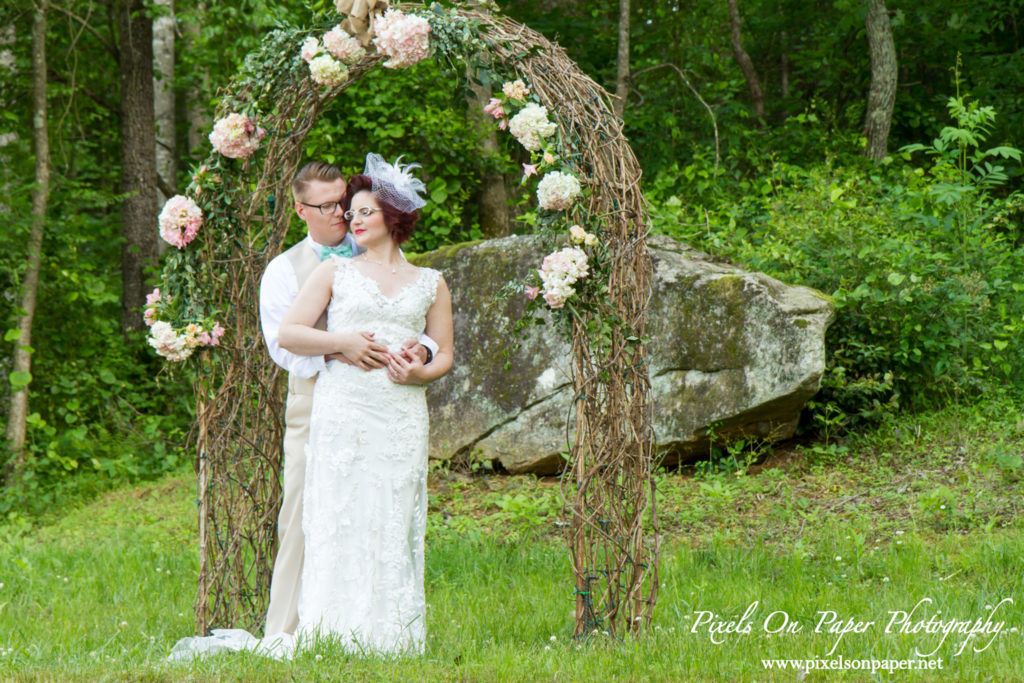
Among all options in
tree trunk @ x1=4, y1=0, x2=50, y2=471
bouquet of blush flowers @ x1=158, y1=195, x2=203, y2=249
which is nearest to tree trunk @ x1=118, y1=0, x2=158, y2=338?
tree trunk @ x1=4, y1=0, x2=50, y2=471

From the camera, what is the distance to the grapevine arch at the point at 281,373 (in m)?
4.07

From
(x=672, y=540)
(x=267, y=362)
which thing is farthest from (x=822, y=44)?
(x=267, y=362)

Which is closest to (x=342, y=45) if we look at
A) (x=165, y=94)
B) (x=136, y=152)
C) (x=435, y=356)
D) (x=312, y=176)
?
(x=312, y=176)

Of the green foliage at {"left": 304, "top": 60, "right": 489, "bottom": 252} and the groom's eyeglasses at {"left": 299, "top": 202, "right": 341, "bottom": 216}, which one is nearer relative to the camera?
the groom's eyeglasses at {"left": 299, "top": 202, "right": 341, "bottom": 216}

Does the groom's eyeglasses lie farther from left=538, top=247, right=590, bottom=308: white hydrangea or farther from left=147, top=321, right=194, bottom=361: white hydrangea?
left=538, top=247, right=590, bottom=308: white hydrangea

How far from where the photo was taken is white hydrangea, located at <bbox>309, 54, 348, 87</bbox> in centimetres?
438

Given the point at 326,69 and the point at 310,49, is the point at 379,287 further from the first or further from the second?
the point at 310,49

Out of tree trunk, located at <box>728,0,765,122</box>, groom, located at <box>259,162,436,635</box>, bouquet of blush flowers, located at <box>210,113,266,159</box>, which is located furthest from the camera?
tree trunk, located at <box>728,0,765,122</box>

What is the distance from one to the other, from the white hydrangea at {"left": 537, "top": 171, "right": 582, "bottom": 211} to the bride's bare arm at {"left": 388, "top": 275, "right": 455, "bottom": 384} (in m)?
0.59

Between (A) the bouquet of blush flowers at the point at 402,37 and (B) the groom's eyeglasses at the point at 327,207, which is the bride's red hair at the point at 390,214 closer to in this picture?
(B) the groom's eyeglasses at the point at 327,207

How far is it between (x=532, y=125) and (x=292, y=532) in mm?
2066

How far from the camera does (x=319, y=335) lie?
12.9 feet

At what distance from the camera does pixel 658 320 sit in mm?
6938

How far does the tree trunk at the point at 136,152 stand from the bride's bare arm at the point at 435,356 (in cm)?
627
